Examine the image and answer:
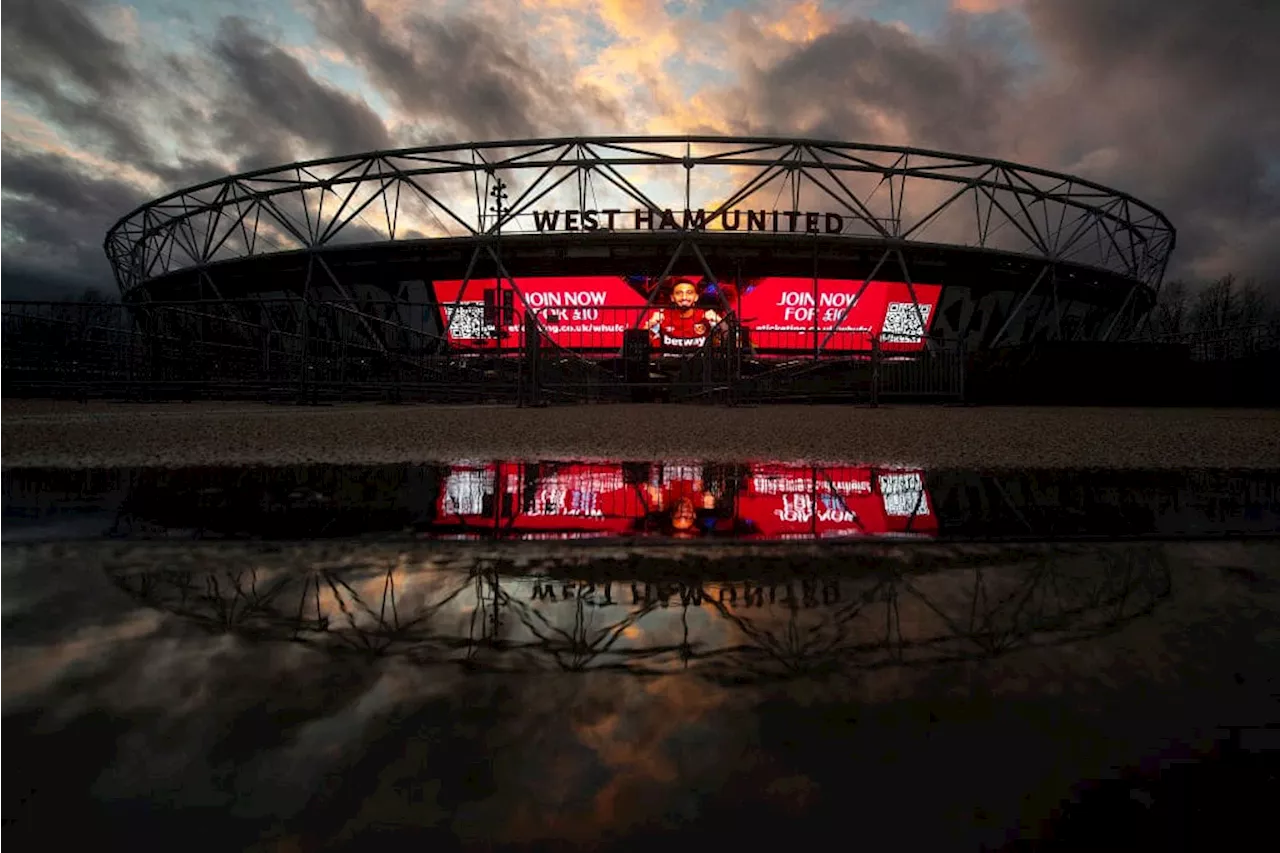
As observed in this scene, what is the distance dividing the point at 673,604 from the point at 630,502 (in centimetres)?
135

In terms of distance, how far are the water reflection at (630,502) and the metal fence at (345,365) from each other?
732 cm

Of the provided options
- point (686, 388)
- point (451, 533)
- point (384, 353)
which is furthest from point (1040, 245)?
point (451, 533)

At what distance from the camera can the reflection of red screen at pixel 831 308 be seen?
1001 inches

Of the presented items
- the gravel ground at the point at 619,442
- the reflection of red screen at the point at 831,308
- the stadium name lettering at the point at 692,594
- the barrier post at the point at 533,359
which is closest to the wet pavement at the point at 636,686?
the stadium name lettering at the point at 692,594

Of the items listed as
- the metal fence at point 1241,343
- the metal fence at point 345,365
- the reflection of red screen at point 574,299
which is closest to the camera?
the metal fence at point 345,365

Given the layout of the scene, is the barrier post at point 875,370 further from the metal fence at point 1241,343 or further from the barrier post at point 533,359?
the metal fence at point 1241,343

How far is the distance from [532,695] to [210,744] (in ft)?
1.35

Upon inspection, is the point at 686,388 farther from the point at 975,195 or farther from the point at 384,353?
the point at 975,195

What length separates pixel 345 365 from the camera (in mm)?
14109

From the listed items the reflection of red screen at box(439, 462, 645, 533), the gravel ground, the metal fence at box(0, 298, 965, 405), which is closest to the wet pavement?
the reflection of red screen at box(439, 462, 645, 533)

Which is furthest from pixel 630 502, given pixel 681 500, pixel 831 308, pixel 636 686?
pixel 831 308

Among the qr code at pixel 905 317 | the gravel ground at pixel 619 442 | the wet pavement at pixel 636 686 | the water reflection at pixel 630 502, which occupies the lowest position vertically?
the wet pavement at pixel 636 686

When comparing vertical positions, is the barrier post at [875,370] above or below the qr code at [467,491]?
above

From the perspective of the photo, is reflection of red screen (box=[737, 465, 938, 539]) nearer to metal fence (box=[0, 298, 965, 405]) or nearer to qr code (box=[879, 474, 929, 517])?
qr code (box=[879, 474, 929, 517])
